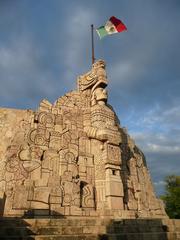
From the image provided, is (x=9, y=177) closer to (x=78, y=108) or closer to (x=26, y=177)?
(x=26, y=177)

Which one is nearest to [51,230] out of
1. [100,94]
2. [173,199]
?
[100,94]

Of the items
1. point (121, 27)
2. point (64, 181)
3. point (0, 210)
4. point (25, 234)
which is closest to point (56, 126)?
point (64, 181)

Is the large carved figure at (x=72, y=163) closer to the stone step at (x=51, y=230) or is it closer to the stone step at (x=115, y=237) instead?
the stone step at (x=115, y=237)

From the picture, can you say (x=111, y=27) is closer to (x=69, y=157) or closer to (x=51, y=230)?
(x=69, y=157)

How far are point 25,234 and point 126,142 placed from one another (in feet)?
31.8

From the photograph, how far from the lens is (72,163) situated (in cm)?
1218

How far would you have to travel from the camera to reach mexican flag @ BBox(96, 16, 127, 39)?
17.2 meters

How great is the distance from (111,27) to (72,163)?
10.5 meters

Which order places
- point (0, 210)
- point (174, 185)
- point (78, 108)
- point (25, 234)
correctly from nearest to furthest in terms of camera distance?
point (25, 234), point (0, 210), point (78, 108), point (174, 185)

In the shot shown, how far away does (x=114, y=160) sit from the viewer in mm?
12398

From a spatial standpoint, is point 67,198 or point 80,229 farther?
point 67,198

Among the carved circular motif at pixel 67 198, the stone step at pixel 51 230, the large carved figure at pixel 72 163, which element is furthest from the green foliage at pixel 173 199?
the stone step at pixel 51 230

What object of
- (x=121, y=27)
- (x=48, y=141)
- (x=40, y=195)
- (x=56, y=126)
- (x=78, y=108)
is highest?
(x=121, y=27)

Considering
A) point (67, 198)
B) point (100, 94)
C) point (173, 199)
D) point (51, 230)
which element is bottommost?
point (51, 230)
